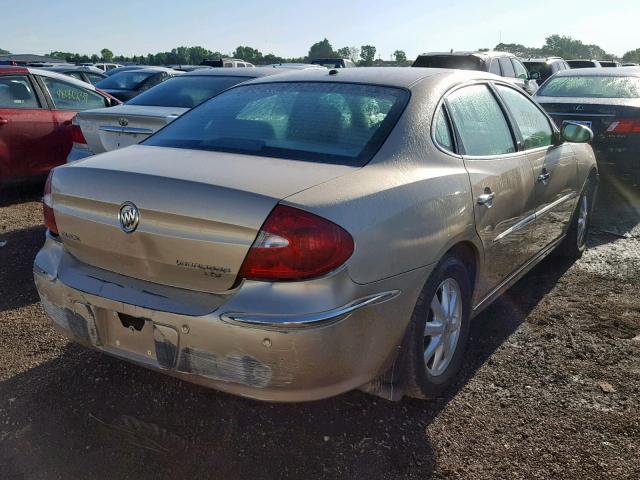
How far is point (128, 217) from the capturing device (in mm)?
2467

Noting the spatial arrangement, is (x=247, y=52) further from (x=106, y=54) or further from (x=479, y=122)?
(x=479, y=122)

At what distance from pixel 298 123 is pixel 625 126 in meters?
5.55

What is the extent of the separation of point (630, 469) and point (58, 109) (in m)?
6.71

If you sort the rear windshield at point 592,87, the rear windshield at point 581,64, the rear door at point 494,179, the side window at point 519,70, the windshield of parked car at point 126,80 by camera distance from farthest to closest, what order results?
the rear windshield at point 581,64 < the side window at point 519,70 < the windshield of parked car at point 126,80 < the rear windshield at point 592,87 < the rear door at point 494,179

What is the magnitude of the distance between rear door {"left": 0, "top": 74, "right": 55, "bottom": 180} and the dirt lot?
3.32 metres

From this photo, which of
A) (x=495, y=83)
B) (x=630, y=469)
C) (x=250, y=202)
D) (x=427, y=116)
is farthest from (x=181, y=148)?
(x=630, y=469)

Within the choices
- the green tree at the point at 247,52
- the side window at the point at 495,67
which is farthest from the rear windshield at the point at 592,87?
the green tree at the point at 247,52

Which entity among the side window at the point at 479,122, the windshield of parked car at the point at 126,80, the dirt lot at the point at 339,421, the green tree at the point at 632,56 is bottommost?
the green tree at the point at 632,56

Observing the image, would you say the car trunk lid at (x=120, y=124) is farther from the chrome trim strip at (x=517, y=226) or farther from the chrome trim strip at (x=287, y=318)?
the chrome trim strip at (x=287, y=318)

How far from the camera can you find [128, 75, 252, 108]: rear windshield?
6293mm

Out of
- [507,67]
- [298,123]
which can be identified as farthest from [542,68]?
[298,123]

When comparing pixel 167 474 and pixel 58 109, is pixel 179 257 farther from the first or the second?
pixel 58 109

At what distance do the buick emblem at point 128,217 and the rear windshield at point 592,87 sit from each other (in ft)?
24.1

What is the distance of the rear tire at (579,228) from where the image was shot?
16.5 feet
